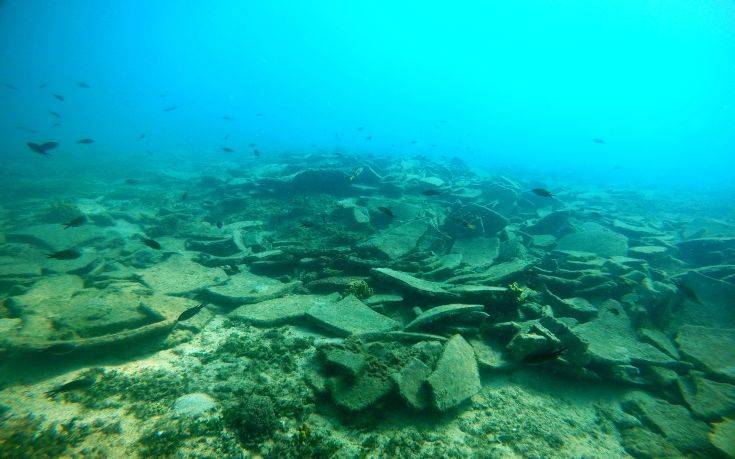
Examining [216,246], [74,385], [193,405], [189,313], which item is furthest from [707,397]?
[216,246]

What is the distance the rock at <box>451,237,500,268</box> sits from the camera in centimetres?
798

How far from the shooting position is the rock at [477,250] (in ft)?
26.2

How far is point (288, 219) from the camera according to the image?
12.0m

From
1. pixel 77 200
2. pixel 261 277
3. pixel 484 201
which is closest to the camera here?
pixel 261 277

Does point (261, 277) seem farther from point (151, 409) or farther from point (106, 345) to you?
point (151, 409)

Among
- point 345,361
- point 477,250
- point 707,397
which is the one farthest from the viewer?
point 477,250

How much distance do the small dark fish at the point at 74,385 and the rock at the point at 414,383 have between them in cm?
402

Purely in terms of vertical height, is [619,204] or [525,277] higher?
[525,277]

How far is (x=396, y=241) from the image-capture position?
843 cm

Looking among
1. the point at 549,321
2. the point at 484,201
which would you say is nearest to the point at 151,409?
the point at 549,321

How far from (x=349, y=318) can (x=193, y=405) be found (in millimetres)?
2473

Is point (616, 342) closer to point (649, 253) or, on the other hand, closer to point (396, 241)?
point (396, 241)

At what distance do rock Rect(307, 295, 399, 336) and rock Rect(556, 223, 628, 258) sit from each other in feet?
24.4

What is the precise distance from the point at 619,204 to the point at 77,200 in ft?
106
